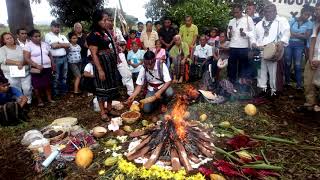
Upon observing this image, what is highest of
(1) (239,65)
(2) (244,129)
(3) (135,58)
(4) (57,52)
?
(4) (57,52)

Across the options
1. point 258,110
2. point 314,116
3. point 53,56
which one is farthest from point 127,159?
point 53,56

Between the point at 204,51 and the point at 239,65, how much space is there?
2.07 metres

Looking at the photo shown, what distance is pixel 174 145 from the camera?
5457 millimetres

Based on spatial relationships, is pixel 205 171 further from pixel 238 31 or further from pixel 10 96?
pixel 10 96

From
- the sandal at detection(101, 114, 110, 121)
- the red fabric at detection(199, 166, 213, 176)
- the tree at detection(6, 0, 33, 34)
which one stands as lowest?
the red fabric at detection(199, 166, 213, 176)

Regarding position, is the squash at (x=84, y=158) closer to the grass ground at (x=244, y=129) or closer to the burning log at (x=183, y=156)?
the grass ground at (x=244, y=129)

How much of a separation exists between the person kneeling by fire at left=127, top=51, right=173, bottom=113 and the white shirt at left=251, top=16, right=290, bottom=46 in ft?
9.28

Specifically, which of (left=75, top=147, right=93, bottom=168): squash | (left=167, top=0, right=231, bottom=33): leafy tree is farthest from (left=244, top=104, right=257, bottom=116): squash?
(left=167, top=0, right=231, bottom=33): leafy tree

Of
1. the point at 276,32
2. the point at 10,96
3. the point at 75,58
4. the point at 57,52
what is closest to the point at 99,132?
the point at 10,96

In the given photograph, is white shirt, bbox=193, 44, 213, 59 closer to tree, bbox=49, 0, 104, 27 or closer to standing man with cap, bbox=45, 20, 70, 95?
standing man with cap, bbox=45, 20, 70, 95

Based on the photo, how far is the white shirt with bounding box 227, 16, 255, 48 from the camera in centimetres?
861

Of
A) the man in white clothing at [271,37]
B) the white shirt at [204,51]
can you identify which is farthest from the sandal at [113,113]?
the white shirt at [204,51]

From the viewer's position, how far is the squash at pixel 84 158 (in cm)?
531

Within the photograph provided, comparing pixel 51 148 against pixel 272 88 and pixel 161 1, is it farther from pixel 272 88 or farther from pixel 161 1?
pixel 161 1
